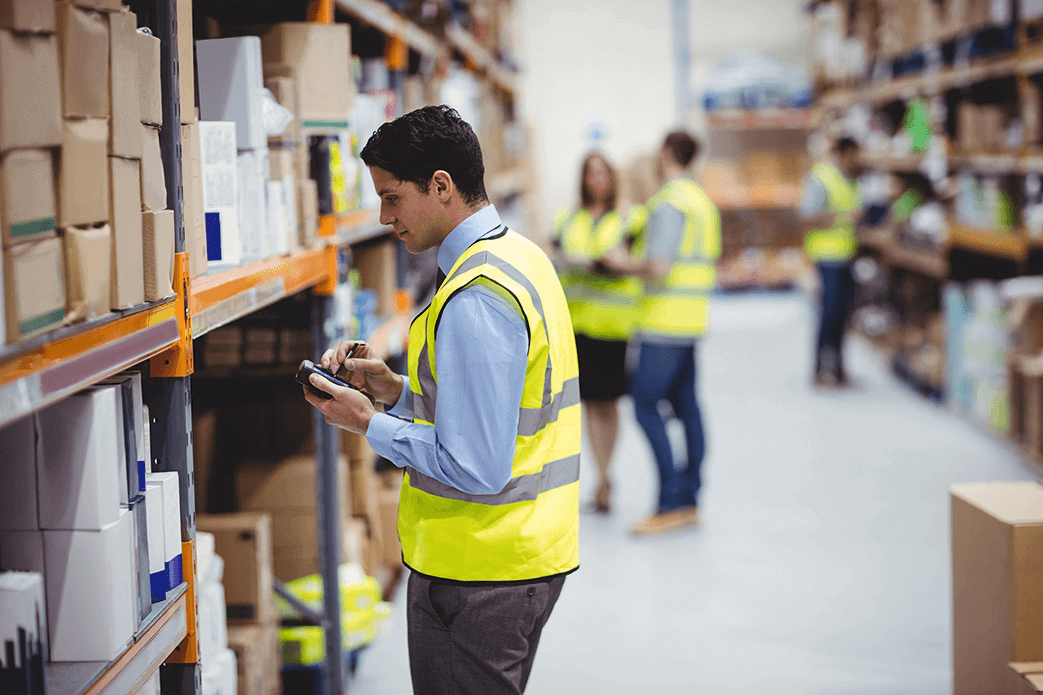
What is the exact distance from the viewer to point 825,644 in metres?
3.65

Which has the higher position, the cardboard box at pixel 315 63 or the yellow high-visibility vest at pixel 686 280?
the cardboard box at pixel 315 63

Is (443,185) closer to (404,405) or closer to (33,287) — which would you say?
(404,405)

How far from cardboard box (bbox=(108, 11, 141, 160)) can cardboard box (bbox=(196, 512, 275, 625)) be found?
5.02 ft

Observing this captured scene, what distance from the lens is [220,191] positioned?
2.19 metres

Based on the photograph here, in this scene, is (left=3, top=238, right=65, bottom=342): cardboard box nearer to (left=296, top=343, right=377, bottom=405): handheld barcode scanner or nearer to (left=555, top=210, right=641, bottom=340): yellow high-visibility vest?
(left=296, top=343, right=377, bottom=405): handheld barcode scanner

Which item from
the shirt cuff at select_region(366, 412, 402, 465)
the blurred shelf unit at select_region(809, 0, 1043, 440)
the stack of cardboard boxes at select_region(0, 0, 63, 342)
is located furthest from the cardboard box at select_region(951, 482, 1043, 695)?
the blurred shelf unit at select_region(809, 0, 1043, 440)

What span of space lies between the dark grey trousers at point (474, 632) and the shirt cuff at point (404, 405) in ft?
1.10

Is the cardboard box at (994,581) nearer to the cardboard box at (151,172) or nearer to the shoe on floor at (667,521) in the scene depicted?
the shoe on floor at (667,521)

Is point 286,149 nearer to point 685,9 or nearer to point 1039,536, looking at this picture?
point 1039,536

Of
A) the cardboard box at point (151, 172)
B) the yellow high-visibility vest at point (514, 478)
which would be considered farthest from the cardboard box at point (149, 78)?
the yellow high-visibility vest at point (514, 478)

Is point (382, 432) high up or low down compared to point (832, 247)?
down

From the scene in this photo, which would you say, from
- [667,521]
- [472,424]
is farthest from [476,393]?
[667,521]

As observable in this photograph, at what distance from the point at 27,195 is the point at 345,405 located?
753 mm

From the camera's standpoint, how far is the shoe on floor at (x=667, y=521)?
4.89 metres
